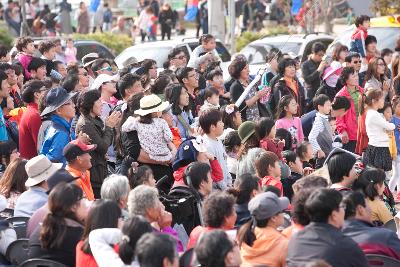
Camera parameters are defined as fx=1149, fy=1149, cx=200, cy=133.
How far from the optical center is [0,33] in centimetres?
2909

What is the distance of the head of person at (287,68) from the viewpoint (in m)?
15.6

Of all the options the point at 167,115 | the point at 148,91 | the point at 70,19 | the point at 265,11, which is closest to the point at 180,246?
the point at 167,115

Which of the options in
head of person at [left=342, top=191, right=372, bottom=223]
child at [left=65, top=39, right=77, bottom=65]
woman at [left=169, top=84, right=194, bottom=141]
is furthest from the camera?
child at [left=65, top=39, right=77, bottom=65]

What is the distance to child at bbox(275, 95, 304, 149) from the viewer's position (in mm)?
13898

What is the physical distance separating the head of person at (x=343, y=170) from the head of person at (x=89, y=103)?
8.97ft

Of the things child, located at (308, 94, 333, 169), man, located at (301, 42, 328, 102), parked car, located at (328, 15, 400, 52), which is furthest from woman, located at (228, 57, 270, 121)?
parked car, located at (328, 15, 400, 52)

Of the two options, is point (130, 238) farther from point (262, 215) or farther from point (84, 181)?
point (84, 181)

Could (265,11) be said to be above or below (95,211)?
below

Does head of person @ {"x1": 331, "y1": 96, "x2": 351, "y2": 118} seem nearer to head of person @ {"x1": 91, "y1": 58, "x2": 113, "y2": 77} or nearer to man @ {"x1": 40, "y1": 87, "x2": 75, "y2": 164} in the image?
head of person @ {"x1": 91, "y1": 58, "x2": 113, "y2": 77}

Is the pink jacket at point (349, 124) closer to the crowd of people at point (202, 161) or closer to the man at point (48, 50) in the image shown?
the crowd of people at point (202, 161)

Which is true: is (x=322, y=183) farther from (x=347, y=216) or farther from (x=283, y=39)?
(x=283, y=39)

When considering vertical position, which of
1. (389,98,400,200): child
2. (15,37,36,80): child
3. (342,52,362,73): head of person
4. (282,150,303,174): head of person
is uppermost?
(15,37,36,80): child

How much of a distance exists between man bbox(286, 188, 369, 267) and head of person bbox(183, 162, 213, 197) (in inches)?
86.9

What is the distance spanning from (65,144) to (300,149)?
2846 mm
